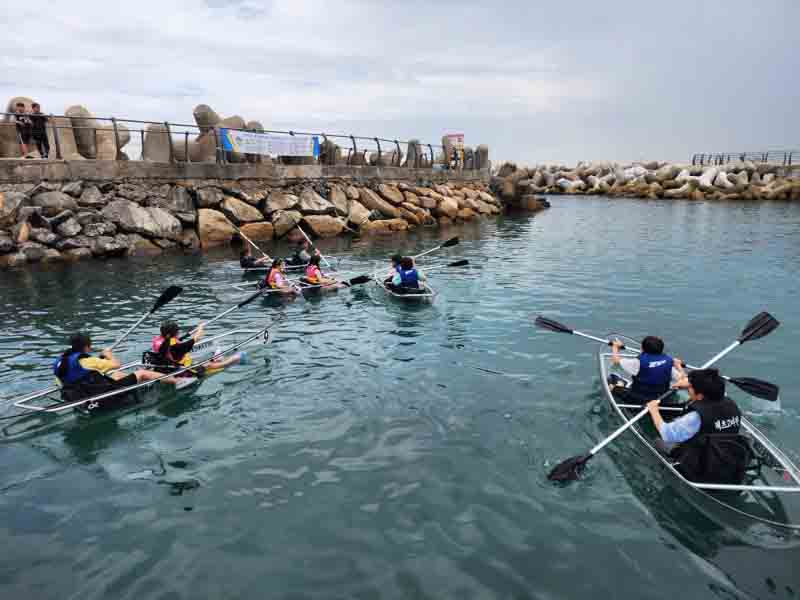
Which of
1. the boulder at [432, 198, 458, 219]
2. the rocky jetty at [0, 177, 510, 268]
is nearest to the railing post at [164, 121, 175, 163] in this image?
the rocky jetty at [0, 177, 510, 268]

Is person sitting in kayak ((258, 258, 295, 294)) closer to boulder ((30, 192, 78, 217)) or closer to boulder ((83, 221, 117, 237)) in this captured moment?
boulder ((83, 221, 117, 237))

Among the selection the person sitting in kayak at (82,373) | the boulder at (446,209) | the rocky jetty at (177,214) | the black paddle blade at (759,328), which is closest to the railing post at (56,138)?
the rocky jetty at (177,214)

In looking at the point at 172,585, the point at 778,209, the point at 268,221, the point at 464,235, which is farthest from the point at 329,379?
the point at 778,209

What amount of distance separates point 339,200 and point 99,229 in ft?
44.8

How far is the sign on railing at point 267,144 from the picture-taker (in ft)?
91.0

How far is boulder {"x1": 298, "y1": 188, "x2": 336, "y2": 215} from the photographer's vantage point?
98.1 feet

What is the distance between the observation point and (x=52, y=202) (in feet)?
72.0

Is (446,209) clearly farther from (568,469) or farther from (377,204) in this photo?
(568,469)

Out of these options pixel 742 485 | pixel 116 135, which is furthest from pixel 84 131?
pixel 742 485

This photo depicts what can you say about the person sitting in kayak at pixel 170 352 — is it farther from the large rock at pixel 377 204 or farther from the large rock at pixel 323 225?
the large rock at pixel 377 204

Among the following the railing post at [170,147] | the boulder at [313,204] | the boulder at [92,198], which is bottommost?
the boulder at [313,204]

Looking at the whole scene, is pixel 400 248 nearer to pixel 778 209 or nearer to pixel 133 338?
pixel 133 338

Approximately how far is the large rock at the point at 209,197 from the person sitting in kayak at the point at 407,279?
48.2ft

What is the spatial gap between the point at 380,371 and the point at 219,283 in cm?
984
